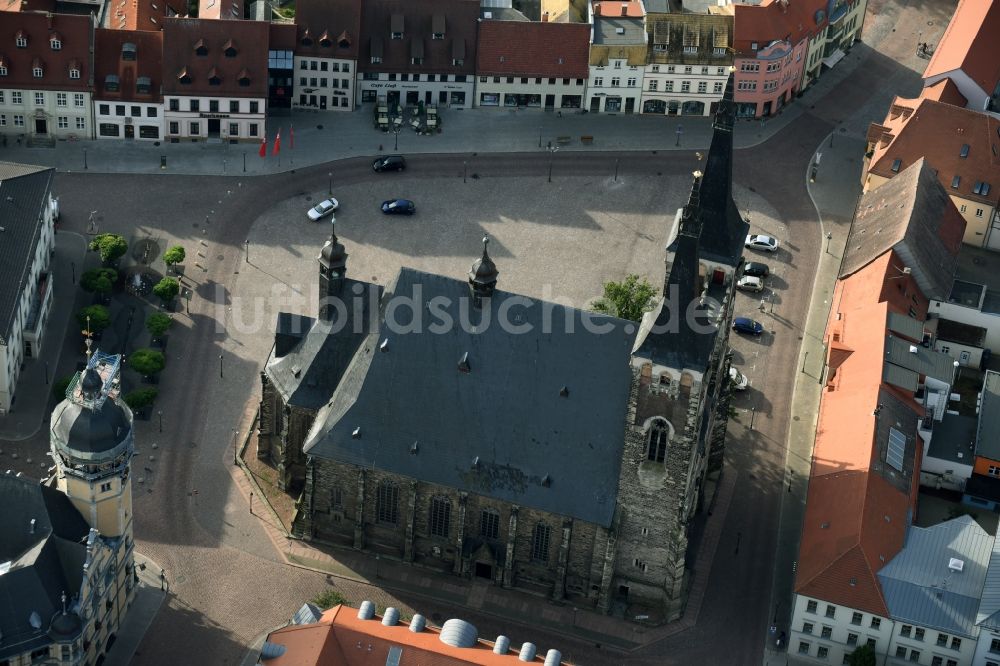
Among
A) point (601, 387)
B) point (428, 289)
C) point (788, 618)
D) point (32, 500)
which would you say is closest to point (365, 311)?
point (428, 289)

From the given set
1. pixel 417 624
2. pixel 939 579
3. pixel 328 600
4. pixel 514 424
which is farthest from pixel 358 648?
pixel 939 579

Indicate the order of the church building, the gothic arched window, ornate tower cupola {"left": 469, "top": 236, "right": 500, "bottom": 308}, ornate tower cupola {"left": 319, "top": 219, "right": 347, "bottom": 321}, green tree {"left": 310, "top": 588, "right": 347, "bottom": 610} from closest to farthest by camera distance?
the gothic arched window → ornate tower cupola {"left": 469, "top": 236, "right": 500, "bottom": 308} → the church building → green tree {"left": 310, "top": 588, "right": 347, "bottom": 610} → ornate tower cupola {"left": 319, "top": 219, "right": 347, "bottom": 321}

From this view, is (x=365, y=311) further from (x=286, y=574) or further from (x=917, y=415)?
(x=917, y=415)

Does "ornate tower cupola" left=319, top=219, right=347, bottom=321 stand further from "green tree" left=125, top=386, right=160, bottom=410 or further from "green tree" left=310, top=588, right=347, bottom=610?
"green tree" left=310, top=588, right=347, bottom=610

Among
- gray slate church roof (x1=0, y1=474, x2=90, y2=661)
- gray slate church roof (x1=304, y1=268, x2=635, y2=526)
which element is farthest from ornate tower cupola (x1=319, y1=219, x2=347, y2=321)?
gray slate church roof (x1=0, y1=474, x2=90, y2=661)

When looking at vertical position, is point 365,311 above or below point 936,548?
above
